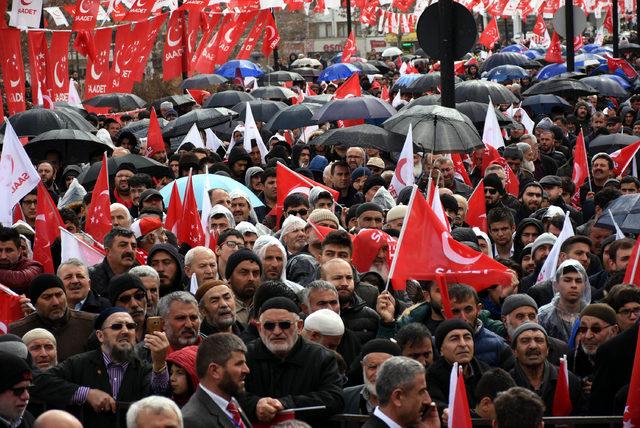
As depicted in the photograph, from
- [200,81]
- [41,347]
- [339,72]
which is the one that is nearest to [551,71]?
[339,72]

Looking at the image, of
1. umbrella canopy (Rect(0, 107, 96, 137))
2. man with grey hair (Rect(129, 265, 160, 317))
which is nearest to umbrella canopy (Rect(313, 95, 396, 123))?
umbrella canopy (Rect(0, 107, 96, 137))

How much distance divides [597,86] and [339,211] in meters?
14.6

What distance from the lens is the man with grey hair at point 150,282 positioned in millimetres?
9508

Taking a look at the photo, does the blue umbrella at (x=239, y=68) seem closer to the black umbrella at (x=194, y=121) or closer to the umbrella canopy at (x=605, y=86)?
the umbrella canopy at (x=605, y=86)

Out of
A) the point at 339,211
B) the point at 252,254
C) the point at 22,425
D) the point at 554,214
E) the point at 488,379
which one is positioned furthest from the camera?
the point at 339,211

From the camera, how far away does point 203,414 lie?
6891mm

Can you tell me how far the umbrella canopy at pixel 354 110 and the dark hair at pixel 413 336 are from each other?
32.9 ft

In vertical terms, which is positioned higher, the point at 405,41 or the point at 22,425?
the point at 22,425

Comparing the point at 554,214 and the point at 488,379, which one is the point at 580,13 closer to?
the point at 554,214

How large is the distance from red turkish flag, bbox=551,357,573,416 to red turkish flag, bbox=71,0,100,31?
17725mm

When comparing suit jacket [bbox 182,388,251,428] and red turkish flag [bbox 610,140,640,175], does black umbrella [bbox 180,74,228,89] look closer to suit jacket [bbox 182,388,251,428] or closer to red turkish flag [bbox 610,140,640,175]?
red turkish flag [bbox 610,140,640,175]

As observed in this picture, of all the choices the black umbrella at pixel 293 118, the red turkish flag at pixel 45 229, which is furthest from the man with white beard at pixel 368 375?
the black umbrella at pixel 293 118

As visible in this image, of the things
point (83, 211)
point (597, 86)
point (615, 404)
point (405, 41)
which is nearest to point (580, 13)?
point (597, 86)

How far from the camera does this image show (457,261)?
9.74m
